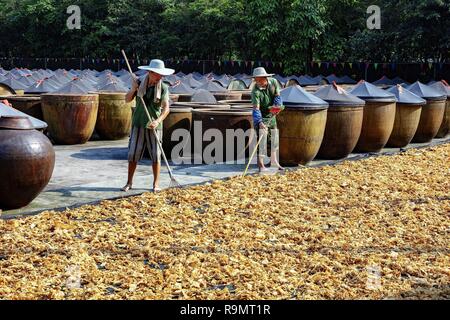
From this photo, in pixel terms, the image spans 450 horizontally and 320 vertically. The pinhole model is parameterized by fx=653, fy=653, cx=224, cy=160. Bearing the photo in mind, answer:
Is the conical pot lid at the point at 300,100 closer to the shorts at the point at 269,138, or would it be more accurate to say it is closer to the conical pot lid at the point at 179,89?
the shorts at the point at 269,138

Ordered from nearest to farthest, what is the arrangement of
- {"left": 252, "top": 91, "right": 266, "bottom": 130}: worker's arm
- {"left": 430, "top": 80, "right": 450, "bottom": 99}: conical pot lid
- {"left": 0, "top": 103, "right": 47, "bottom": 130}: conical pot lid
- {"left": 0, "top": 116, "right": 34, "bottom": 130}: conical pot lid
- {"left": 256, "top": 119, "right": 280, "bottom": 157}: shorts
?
1. {"left": 0, "top": 116, "right": 34, "bottom": 130}: conical pot lid
2. {"left": 0, "top": 103, "right": 47, "bottom": 130}: conical pot lid
3. {"left": 252, "top": 91, "right": 266, "bottom": 130}: worker's arm
4. {"left": 256, "top": 119, "right": 280, "bottom": 157}: shorts
5. {"left": 430, "top": 80, "right": 450, "bottom": 99}: conical pot lid

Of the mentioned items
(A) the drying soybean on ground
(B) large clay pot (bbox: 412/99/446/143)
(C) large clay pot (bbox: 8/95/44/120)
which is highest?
(C) large clay pot (bbox: 8/95/44/120)

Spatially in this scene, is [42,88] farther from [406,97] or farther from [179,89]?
[406,97]

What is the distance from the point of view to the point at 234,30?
40062 mm

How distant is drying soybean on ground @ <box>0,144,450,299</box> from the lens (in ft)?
17.2

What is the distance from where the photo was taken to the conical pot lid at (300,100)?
1101cm

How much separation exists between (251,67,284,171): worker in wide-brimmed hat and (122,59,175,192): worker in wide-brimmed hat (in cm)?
211

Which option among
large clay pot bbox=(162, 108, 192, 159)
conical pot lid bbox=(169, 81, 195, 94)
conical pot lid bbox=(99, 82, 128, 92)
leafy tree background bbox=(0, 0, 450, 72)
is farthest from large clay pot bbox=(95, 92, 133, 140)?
leafy tree background bbox=(0, 0, 450, 72)

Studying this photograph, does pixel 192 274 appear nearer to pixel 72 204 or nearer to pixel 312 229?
pixel 312 229

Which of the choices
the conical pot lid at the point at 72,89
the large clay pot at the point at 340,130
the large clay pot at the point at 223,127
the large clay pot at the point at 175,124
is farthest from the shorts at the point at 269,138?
the conical pot lid at the point at 72,89

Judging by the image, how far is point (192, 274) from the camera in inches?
217

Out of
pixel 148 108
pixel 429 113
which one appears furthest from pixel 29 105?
pixel 429 113

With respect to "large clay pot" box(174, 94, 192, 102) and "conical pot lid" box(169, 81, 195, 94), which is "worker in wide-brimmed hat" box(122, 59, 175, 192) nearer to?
"large clay pot" box(174, 94, 192, 102)

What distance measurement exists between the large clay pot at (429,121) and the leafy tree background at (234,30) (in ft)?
36.7
